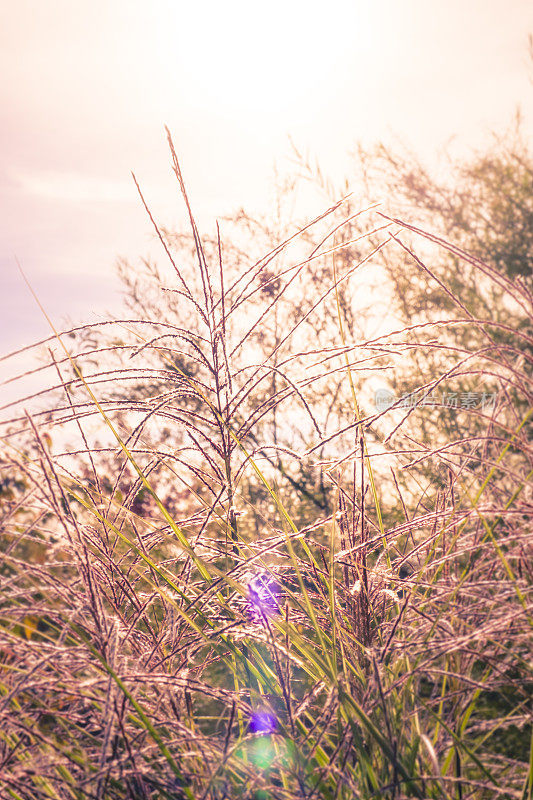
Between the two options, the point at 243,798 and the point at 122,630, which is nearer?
the point at 243,798

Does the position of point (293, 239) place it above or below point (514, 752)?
above

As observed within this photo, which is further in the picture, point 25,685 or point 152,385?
point 152,385

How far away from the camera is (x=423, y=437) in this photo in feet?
13.2

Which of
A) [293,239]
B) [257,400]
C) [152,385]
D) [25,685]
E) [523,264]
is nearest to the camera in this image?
[25,685]

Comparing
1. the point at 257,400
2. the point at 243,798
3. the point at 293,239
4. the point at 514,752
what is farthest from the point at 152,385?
the point at 243,798

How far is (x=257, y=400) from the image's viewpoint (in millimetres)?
4438

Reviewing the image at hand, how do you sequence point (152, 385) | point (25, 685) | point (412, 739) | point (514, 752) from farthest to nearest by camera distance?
1. point (152, 385)
2. point (514, 752)
3. point (412, 739)
4. point (25, 685)

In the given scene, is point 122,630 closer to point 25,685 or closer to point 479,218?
point 25,685

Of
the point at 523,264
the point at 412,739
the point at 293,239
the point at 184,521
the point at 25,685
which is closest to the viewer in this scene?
the point at 25,685

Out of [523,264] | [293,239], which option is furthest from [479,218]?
[293,239]

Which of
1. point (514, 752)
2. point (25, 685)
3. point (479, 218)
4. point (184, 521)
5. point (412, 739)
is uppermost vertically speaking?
point (479, 218)

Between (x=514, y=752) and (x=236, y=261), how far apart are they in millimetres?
3359

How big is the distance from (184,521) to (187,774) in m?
0.45

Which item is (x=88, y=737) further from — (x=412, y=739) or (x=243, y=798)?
(x=412, y=739)
